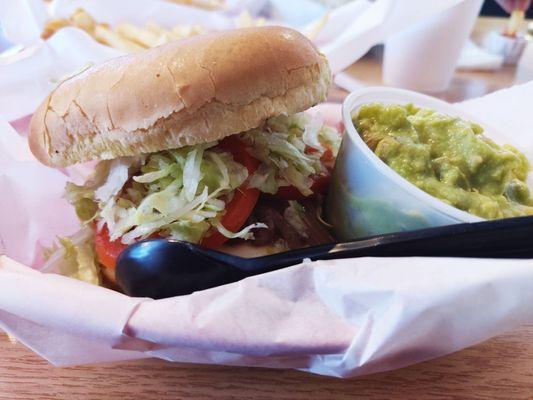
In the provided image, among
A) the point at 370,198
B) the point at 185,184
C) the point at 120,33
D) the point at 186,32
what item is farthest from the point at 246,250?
the point at 120,33

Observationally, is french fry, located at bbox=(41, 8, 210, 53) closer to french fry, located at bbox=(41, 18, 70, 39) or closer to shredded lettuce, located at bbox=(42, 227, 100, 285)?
french fry, located at bbox=(41, 18, 70, 39)

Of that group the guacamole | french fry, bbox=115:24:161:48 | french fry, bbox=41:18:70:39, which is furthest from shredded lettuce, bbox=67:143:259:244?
french fry, bbox=41:18:70:39

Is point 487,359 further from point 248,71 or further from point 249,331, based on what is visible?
point 248,71

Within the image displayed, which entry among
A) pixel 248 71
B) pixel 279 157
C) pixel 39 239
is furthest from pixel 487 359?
pixel 39 239

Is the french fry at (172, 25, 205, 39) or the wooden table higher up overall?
the french fry at (172, 25, 205, 39)

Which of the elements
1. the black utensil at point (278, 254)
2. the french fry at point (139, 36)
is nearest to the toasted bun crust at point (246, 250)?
the black utensil at point (278, 254)

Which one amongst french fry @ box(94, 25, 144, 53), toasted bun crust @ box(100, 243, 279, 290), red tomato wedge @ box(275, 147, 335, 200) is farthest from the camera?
french fry @ box(94, 25, 144, 53)

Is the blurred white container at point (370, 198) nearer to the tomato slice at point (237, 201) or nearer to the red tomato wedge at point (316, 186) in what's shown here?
the red tomato wedge at point (316, 186)
